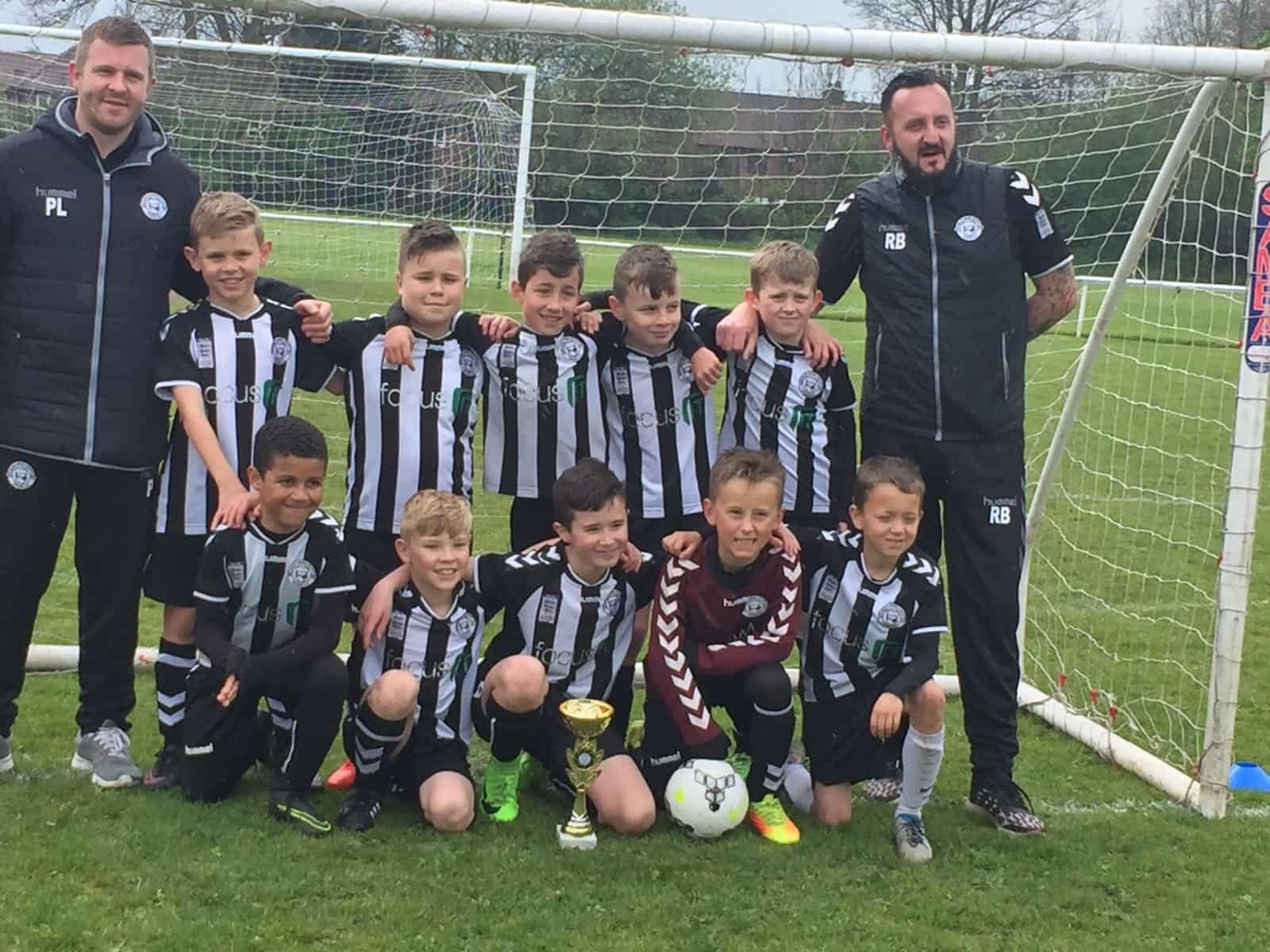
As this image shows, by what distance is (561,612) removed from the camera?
12.3 feet

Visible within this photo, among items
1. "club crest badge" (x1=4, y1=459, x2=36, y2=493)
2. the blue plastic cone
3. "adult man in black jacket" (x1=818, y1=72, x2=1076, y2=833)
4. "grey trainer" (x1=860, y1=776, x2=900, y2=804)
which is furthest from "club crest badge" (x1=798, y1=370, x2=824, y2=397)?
"club crest badge" (x1=4, y1=459, x2=36, y2=493)

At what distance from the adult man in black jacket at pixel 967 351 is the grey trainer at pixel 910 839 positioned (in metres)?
0.34

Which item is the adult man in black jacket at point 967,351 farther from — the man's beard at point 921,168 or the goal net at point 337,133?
the goal net at point 337,133

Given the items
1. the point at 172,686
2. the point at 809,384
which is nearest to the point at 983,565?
the point at 809,384

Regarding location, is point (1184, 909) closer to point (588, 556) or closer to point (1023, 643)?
point (588, 556)

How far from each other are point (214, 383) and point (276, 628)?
0.72m

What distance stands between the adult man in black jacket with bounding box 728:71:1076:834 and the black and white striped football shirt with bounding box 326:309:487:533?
2.97ft

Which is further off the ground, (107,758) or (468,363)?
(468,363)

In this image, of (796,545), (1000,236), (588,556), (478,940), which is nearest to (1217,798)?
(796,545)

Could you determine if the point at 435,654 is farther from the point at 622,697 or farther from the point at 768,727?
the point at 768,727

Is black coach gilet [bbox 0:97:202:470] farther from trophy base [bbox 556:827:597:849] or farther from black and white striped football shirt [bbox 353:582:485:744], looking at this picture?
trophy base [bbox 556:827:597:849]

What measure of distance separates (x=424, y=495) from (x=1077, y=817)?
2191 millimetres

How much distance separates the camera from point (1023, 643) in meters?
5.57

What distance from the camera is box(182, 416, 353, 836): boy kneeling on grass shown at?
351 cm
